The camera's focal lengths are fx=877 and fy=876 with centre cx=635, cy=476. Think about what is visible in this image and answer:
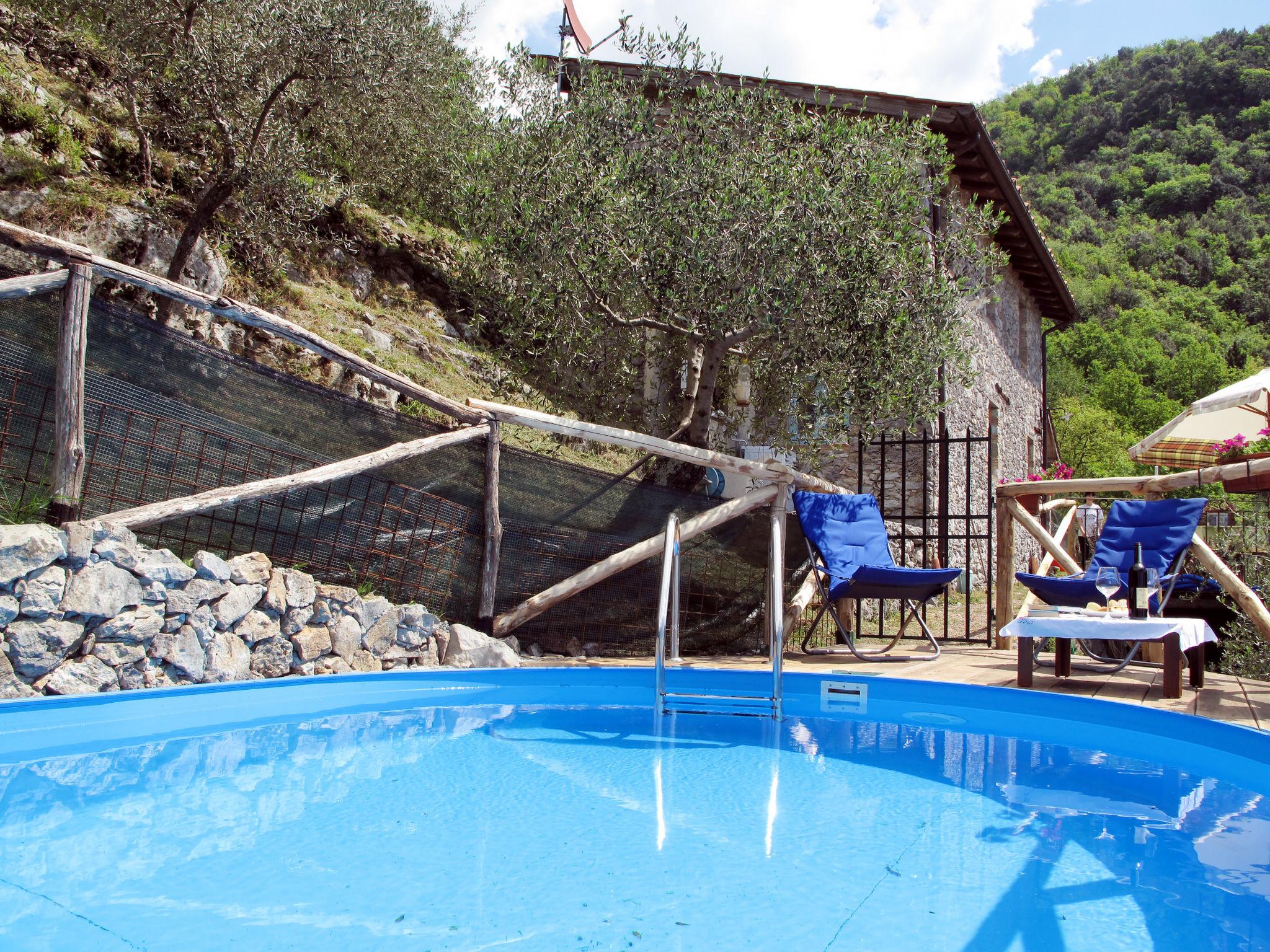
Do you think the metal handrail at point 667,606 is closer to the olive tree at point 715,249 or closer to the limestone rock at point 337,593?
the limestone rock at point 337,593

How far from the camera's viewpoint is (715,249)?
5832 millimetres

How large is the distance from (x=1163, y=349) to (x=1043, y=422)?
23.0m

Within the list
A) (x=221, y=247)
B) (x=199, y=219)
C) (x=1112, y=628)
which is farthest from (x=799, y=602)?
(x=221, y=247)

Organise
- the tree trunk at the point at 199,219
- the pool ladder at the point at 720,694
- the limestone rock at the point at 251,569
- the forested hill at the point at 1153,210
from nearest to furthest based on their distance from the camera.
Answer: the pool ladder at the point at 720,694
the limestone rock at the point at 251,569
the tree trunk at the point at 199,219
the forested hill at the point at 1153,210

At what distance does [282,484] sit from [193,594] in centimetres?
68

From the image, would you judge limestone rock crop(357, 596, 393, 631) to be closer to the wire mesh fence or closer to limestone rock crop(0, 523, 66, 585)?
the wire mesh fence

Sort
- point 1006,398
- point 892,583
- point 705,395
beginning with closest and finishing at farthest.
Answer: point 892,583 < point 705,395 < point 1006,398

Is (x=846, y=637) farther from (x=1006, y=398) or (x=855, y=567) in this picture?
(x=1006, y=398)

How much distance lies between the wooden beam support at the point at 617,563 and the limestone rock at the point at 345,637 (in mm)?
861

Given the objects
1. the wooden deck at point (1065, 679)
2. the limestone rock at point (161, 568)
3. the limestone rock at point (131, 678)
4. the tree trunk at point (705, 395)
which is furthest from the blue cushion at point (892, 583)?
the limestone rock at point (131, 678)

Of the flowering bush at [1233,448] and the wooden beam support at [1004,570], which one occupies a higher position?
the flowering bush at [1233,448]

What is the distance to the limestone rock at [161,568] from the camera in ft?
12.2

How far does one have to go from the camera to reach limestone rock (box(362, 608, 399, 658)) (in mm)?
4617

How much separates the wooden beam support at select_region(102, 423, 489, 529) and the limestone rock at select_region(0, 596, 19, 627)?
1.63 feet
